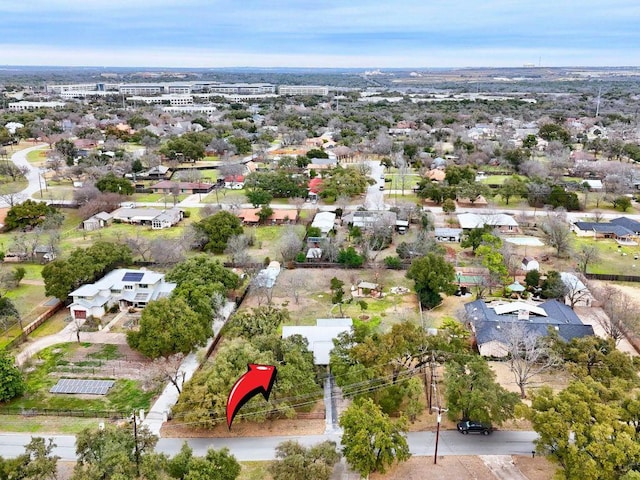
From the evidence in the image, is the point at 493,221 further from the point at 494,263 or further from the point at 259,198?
the point at 259,198

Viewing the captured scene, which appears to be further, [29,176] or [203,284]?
[29,176]

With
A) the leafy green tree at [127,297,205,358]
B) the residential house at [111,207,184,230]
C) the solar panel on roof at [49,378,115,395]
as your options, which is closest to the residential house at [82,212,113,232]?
the residential house at [111,207,184,230]

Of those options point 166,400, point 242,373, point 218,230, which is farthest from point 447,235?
point 166,400

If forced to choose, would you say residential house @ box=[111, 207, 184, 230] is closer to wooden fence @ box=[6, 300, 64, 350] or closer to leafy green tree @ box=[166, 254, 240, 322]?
wooden fence @ box=[6, 300, 64, 350]

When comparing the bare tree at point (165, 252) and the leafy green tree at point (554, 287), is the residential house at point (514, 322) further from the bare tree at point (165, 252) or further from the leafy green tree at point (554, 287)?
the bare tree at point (165, 252)

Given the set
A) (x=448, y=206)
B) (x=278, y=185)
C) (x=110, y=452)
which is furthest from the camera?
(x=278, y=185)

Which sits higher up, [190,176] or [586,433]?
[190,176]

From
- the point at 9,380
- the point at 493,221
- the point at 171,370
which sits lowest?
the point at 9,380
